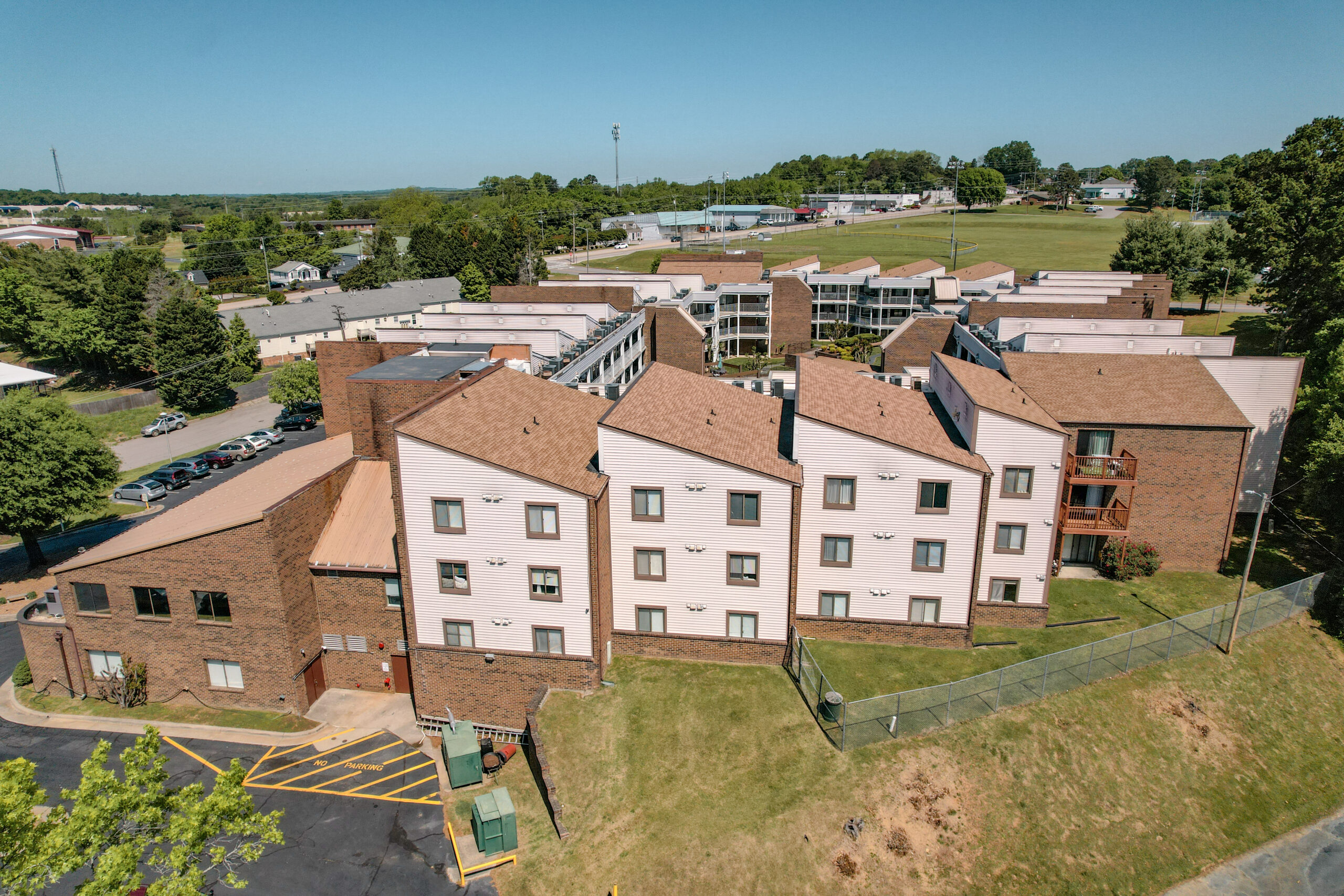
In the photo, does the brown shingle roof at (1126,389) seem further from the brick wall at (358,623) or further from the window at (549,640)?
the brick wall at (358,623)

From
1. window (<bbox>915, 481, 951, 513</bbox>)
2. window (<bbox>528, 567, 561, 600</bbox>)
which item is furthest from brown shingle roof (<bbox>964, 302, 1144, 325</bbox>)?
window (<bbox>528, 567, 561, 600</bbox>)

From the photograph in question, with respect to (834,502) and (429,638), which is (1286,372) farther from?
(429,638)

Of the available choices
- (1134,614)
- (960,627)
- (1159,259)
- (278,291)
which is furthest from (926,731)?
(278,291)

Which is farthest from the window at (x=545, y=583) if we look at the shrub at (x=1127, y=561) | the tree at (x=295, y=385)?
the tree at (x=295, y=385)

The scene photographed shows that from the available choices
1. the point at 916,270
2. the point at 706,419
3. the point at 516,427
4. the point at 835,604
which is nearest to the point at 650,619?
the point at 835,604

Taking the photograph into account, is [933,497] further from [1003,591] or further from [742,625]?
[742,625]

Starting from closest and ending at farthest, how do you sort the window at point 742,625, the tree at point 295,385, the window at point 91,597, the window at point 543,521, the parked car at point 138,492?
the window at point 543,521
the window at point 742,625
the window at point 91,597
the parked car at point 138,492
the tree at point 295,385

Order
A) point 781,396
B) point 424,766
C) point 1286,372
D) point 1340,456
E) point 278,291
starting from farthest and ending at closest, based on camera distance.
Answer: point 278,291
point 781,396
point 1286,372
point 1340,456
point 424,766
